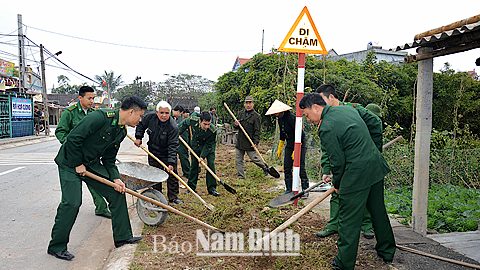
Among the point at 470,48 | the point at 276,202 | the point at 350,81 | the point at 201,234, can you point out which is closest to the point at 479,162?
the point at 470,48

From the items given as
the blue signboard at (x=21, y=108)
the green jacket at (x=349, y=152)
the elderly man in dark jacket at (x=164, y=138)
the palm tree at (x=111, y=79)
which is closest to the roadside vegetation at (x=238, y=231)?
the elderly man in dark jacket at (x=164, y=138)

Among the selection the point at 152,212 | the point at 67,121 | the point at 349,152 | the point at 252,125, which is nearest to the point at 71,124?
the point at 67,121

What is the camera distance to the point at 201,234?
4109mm

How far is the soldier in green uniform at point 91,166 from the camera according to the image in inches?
135

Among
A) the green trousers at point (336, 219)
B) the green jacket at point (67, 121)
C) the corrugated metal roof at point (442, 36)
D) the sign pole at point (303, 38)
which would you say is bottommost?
the green trousers at point (336, 219)

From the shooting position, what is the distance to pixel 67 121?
4.68 m

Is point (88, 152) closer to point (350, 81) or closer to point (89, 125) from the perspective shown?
point (89, 125)

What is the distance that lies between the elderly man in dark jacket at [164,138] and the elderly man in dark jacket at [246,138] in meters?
2.65

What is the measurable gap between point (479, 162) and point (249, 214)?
18.7 ft

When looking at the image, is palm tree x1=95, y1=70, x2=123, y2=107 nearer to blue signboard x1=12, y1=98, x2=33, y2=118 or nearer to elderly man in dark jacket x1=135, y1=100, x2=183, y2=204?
blue signboard x1=12, y1=98, x2=33, y2=118

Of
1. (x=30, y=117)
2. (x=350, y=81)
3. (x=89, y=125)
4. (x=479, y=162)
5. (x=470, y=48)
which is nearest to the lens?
(x=89, y=125)

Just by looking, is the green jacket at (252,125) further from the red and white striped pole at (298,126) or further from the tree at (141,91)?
the tree at (141,91)

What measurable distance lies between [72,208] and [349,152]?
299 centimetres

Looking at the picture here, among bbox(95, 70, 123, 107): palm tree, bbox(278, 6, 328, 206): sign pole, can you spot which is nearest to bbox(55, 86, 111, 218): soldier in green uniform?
bbox(278, 6, 328, 206): sign pole
